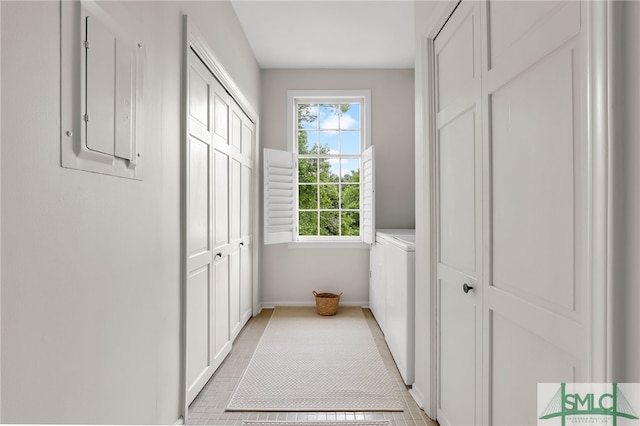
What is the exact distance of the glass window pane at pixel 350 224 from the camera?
425 centimetres

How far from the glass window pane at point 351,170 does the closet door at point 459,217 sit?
2397mm

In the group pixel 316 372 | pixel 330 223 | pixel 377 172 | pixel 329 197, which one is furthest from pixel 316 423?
pixel 377 172

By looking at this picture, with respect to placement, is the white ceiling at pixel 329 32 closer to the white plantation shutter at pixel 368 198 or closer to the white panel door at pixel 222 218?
the white panel door at pixel 222 218

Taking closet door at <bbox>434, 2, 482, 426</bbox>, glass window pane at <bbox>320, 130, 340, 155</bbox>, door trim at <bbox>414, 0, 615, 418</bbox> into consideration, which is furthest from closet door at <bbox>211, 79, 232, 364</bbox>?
door trim at <bbox>414, 0, 615, 418</bbox>

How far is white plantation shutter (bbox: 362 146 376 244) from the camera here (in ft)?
11.4

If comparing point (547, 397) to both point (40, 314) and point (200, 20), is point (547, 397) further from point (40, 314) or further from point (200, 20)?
point (200, 20)

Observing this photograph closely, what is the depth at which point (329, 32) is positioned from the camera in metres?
3.30

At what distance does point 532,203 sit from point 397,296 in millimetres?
1625

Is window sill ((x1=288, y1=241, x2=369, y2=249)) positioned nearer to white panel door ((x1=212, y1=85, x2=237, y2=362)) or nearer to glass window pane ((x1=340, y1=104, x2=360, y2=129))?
white panel door ((x1=212, y1=85, x2=237, y2=362))

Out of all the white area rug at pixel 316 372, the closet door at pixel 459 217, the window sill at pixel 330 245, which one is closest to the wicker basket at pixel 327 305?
the white area rug at pixel 316 372

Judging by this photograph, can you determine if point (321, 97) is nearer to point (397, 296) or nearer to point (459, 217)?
point (397, 296)

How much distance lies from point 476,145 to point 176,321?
1616 mm

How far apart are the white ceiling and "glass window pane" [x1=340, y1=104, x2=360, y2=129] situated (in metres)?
0.46

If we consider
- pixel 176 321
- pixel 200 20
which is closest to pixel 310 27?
pixel 200 20
